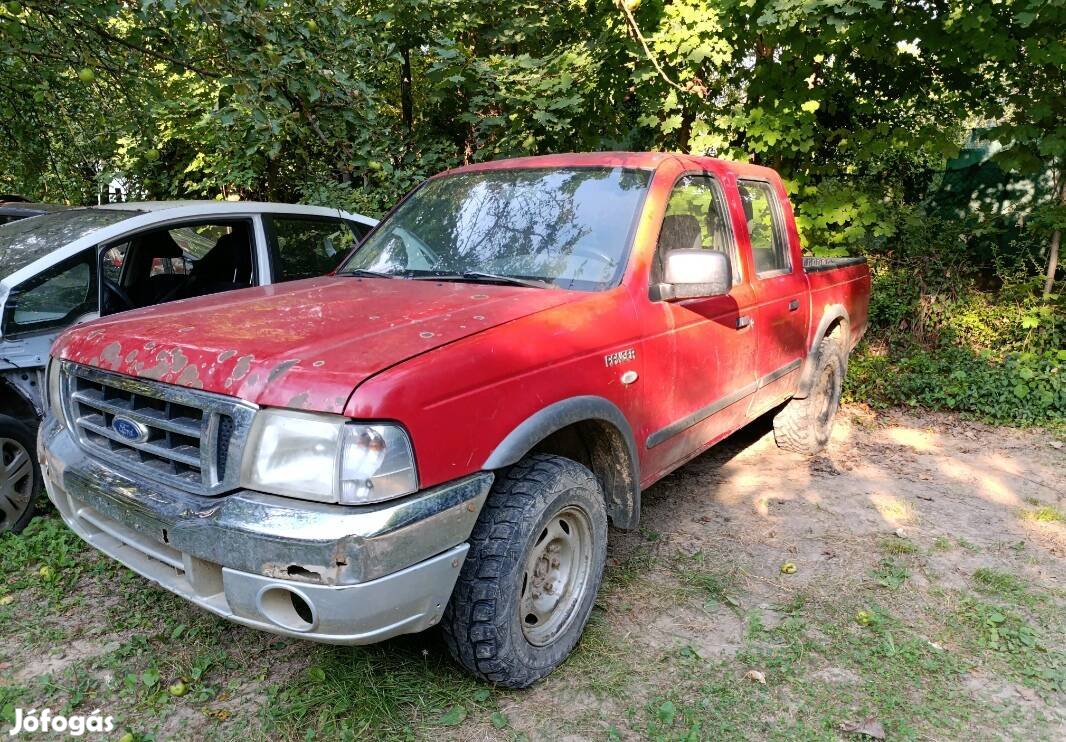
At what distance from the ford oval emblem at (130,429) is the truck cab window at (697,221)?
7.02ft

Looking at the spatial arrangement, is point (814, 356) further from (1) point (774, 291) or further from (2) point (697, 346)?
(2) point (697, 346)

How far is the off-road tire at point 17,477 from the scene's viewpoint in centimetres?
360

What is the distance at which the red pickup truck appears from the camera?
2020mm

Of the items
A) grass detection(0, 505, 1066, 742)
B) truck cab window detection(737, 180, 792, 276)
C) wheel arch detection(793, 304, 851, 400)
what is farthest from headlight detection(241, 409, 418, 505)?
wheel arch detection(793, 304, 851, 400)

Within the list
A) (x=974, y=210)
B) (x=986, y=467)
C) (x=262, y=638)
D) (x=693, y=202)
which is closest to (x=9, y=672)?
(x=262, y=638)

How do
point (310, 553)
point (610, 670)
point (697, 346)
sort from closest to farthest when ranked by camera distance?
point (310, 553) < point (610, 670) < point (697, 346)

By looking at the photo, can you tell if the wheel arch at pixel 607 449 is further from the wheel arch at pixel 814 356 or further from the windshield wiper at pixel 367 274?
the wheel arch at pixel 814 356

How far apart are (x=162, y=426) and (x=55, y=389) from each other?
2.82 feet

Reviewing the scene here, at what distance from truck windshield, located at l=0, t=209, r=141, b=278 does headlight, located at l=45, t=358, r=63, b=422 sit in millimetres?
1447

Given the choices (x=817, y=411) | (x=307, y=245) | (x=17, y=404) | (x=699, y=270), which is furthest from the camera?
(x=817, y=411)

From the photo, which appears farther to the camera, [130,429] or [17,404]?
[17,404]

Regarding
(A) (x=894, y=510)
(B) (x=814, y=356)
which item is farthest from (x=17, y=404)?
(A) (x=894, y=510)

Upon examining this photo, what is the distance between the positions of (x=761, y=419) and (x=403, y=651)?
13.3 feet

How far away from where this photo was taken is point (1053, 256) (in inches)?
278
